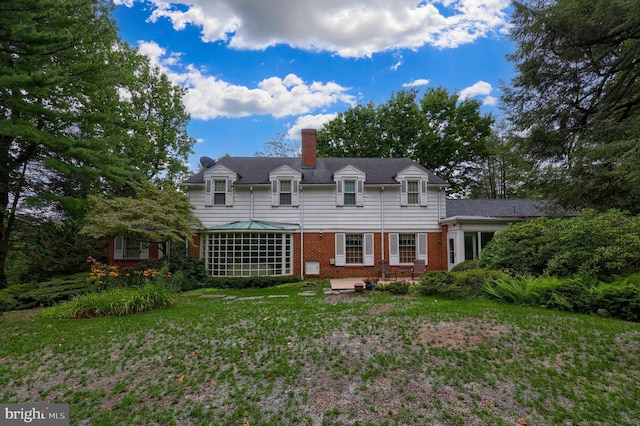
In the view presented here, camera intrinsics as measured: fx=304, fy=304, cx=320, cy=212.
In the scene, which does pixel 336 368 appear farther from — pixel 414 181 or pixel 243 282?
pixel 414 181

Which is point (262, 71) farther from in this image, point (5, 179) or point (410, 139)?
point (410, 139)

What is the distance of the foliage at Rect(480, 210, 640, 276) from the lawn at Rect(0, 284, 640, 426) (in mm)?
2290

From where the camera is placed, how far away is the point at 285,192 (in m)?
15.9

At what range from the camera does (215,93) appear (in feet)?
76.0

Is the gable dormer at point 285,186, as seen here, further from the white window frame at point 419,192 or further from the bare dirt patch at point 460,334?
the bare dirt patch at point 460,334

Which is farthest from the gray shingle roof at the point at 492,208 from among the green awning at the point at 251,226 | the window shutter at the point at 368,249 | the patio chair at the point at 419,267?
the green awning at the point at 251,226

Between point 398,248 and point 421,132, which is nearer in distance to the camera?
point 398,248

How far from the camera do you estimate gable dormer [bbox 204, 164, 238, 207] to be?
15719 millimetres

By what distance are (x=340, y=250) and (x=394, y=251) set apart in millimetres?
2794

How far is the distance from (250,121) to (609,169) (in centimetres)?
1977

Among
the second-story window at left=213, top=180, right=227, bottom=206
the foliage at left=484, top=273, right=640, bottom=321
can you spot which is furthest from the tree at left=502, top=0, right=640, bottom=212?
the second-story window at left=213, top=180, right=227, bottom=206

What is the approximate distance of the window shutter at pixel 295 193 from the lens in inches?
625

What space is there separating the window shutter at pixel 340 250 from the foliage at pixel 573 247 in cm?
682

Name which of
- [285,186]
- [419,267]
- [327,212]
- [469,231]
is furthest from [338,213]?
[469,231]
